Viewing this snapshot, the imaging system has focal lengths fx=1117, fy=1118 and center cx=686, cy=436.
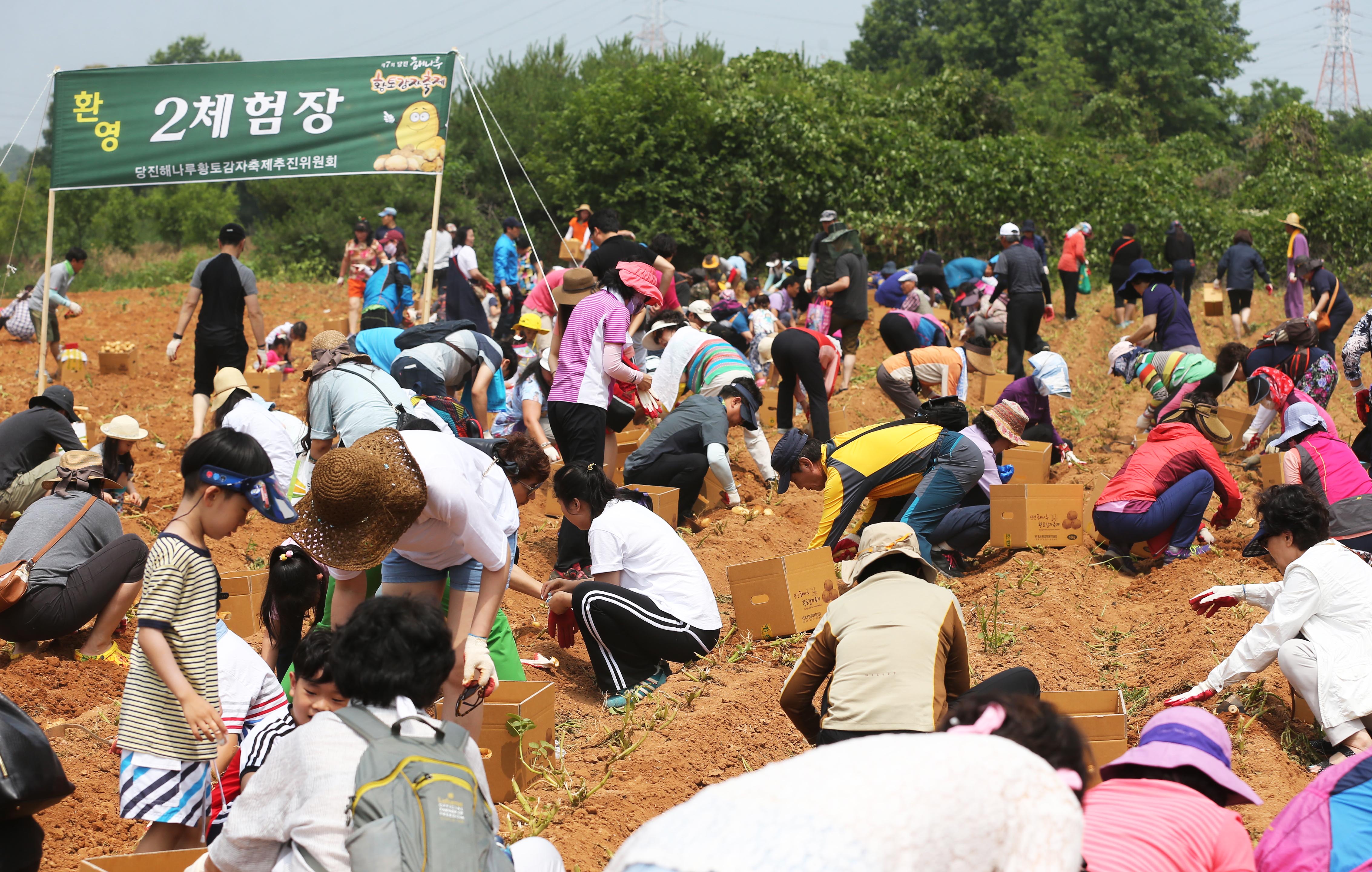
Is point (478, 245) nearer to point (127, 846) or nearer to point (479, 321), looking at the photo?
point (479, 321)

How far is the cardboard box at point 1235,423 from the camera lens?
29.3ft

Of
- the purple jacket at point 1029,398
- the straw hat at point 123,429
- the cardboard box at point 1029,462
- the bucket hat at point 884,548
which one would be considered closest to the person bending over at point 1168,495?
the cardboard box at point 1029,462

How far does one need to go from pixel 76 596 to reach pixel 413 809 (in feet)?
13.1

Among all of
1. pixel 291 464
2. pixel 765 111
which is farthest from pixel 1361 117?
pixel 291 464

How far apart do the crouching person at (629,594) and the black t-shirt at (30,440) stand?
356 cm

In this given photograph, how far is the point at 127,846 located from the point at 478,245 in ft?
91.0

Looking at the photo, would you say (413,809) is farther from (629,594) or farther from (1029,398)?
(1029,398)

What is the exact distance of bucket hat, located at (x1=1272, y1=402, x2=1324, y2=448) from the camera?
632 centimetres

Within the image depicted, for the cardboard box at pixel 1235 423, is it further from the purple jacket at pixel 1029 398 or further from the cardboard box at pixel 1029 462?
the cardboard box at pixel 1029 462

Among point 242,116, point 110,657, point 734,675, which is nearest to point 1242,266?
point 734,675

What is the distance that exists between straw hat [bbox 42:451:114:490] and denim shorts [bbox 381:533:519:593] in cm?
295

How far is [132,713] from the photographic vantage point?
10.9ft

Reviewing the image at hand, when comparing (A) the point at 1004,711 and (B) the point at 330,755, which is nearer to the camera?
(A) the point at 1004,711

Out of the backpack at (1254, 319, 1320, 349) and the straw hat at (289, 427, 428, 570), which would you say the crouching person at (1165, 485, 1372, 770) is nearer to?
the straw hat at (289, 427, 428, 570)
